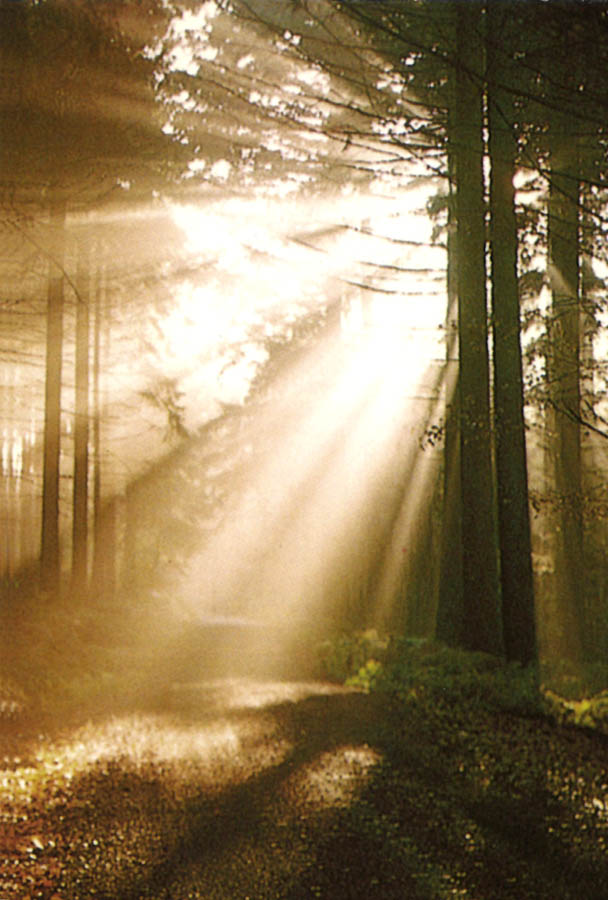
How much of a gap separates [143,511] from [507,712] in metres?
24.0

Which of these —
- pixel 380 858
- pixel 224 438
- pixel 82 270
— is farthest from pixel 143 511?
pixel 380 858

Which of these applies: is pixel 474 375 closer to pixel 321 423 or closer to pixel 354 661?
pixel 354 661

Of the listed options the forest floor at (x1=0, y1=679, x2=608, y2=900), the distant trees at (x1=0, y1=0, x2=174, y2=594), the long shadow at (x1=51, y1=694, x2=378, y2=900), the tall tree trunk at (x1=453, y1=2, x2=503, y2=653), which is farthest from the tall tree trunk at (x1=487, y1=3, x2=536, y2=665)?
the distant trees at (x1=0, y1=0, x2=174, y2=594)

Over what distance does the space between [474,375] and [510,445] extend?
1.33m

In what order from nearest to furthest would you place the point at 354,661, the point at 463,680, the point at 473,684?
1. the point at 473,684
2. the point at 463,680
3. the point at 354,661

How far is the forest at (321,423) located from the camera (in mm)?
6258

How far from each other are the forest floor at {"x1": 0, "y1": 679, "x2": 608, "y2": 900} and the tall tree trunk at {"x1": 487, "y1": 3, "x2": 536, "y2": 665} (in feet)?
A: 7.95

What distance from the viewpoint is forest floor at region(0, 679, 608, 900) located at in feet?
17.1

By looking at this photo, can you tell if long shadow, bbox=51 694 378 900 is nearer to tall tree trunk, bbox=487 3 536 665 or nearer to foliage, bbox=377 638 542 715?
foliage, bbox=377 638 542 715

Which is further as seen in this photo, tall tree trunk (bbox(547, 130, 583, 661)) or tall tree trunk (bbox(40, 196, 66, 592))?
tall tree trunk (bbox(40, 196, 66, 592))

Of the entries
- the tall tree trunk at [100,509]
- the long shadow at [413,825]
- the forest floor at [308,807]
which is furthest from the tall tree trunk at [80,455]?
the long shadow at [413,825]

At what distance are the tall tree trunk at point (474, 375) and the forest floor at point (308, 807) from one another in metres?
2.56

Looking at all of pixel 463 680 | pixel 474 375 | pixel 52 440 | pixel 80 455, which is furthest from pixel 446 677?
pixel 80 455

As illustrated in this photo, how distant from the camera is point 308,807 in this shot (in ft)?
21.9
